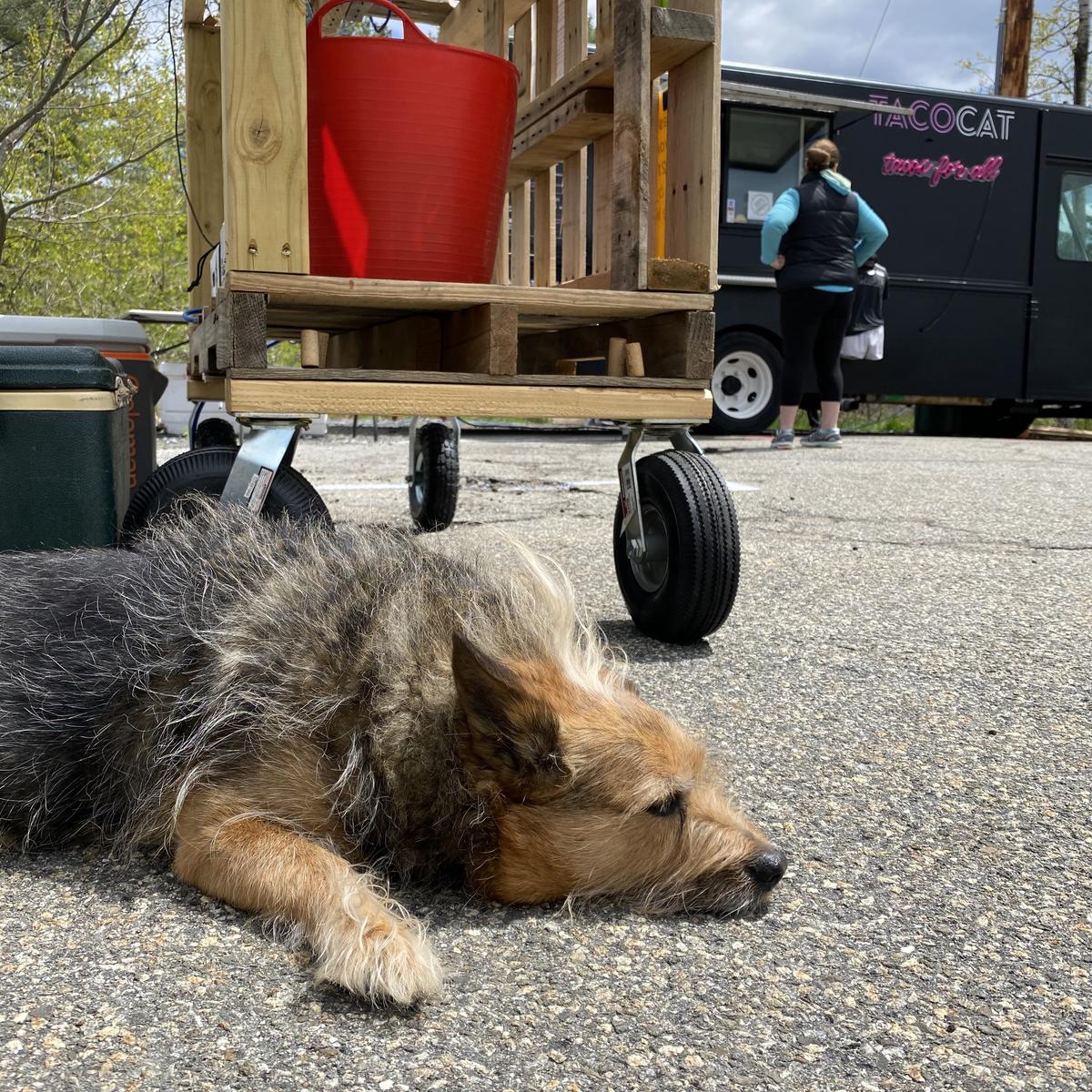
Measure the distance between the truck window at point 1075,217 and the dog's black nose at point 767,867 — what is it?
15250 millimetres

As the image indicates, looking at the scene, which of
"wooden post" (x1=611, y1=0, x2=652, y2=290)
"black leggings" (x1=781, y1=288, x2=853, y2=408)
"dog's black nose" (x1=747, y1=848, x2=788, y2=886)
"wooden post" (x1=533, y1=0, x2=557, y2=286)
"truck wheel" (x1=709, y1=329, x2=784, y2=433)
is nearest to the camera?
"dog's black nose" (x1=747, y1=848, x2=788, y2=886)

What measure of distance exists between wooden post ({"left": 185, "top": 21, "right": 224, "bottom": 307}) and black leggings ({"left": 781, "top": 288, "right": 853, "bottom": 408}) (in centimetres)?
618

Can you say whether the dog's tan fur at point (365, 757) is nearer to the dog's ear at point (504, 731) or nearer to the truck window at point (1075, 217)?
the dog's ear at point (504, 731)

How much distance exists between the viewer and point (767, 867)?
2162 mm

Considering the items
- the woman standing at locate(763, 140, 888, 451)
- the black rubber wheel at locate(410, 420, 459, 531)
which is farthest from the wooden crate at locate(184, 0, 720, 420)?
the woman standing at locate(763, 140, 888, 451)

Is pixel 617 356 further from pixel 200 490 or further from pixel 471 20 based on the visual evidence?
pixel 471 20

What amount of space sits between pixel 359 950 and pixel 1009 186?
15.4 m

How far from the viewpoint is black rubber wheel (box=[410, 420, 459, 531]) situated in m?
6.53

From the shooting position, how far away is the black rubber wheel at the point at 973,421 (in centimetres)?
1692

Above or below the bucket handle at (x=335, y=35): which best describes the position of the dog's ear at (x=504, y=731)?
below

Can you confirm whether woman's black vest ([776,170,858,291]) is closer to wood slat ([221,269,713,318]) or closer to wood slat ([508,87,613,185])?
wood slat ([508,87,613,185])

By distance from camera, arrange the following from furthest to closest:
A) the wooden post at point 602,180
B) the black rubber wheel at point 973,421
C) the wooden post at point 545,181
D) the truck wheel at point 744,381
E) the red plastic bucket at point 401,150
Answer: the black rubber wheel at point 973,421
the truck wheel at point 744,381
the wooden post at point 545,181
the wooden post at point 602,180
the red plastic bucket at point 401,150

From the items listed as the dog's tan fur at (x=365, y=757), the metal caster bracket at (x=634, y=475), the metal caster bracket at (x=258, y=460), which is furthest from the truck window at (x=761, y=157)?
the dog's tan fur at (x=365, y=757)


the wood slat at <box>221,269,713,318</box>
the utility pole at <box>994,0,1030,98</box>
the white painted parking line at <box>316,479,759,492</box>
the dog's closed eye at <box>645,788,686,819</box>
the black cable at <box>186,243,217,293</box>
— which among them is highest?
the utility pole at <box>994,0,1030,98</box>
